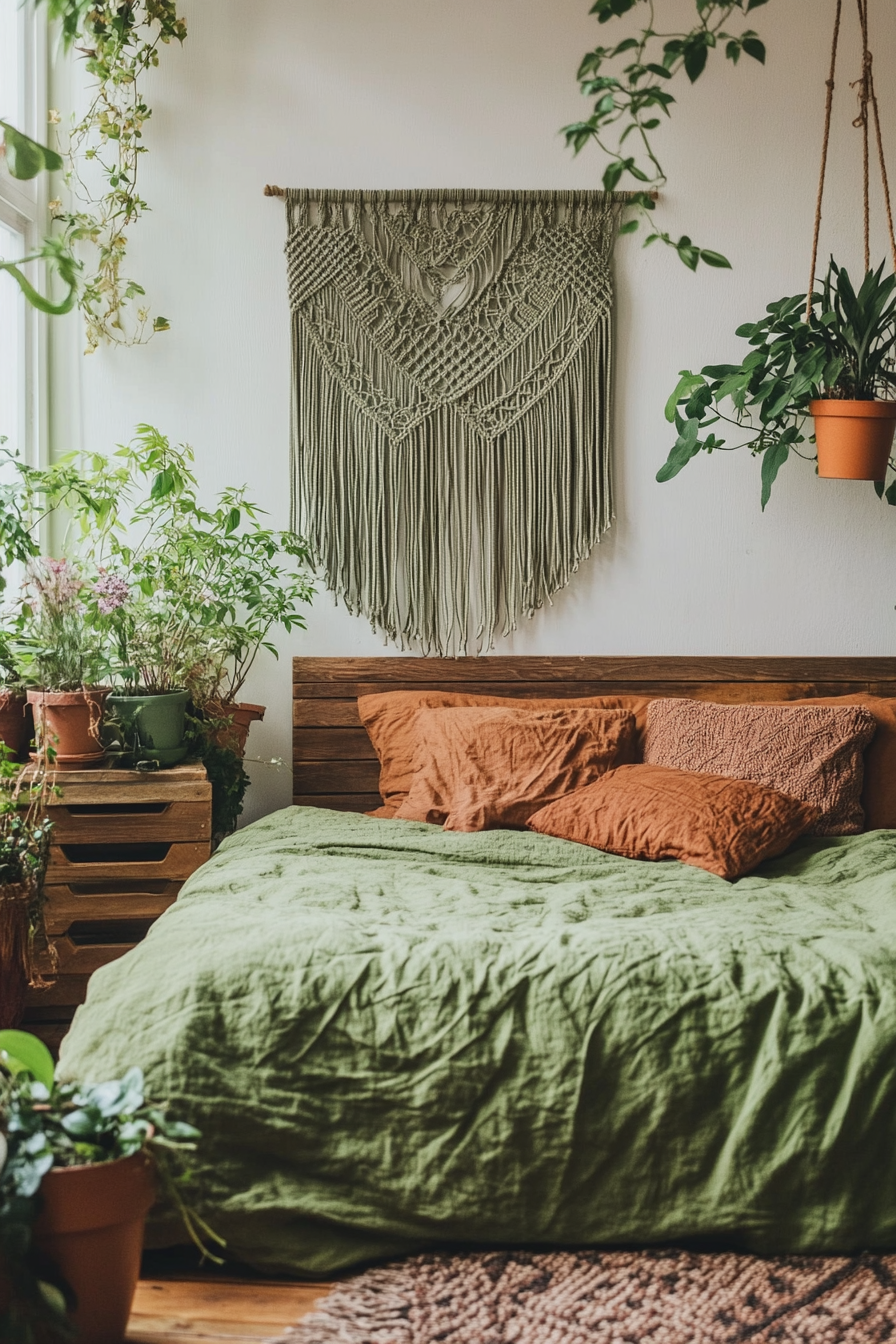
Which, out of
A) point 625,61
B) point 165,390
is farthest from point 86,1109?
point 625,61

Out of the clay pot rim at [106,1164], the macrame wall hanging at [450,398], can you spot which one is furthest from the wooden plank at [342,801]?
the clay pot rim at [106,1164]

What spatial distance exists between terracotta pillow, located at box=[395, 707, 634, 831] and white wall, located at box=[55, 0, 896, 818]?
422 millimetres

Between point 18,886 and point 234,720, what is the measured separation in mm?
761

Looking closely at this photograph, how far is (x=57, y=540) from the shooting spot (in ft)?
9.87

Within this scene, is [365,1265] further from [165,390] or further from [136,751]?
[165,390]

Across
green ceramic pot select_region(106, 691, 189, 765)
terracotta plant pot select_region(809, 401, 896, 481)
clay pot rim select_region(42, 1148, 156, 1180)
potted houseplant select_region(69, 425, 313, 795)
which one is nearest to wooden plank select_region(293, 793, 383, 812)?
potted houseplant select_region(69, 425, 313, 795)

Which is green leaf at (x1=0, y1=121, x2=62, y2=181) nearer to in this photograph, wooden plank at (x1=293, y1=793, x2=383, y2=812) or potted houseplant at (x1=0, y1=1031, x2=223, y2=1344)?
potted houseplant at (x1=0, y1=1031, x2=223, y2=1344)

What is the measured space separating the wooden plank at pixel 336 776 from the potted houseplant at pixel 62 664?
2.01ft

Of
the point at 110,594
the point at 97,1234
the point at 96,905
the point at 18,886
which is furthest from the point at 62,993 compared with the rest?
the point at 97,1234

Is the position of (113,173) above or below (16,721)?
above

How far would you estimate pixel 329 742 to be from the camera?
3.00m

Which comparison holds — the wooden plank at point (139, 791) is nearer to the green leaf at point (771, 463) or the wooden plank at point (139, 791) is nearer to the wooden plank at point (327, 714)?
the wooden plank at point (327, 714)

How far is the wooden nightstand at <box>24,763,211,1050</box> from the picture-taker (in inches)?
95.0

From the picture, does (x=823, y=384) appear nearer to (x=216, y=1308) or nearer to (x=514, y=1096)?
(x=514, y=1096)
